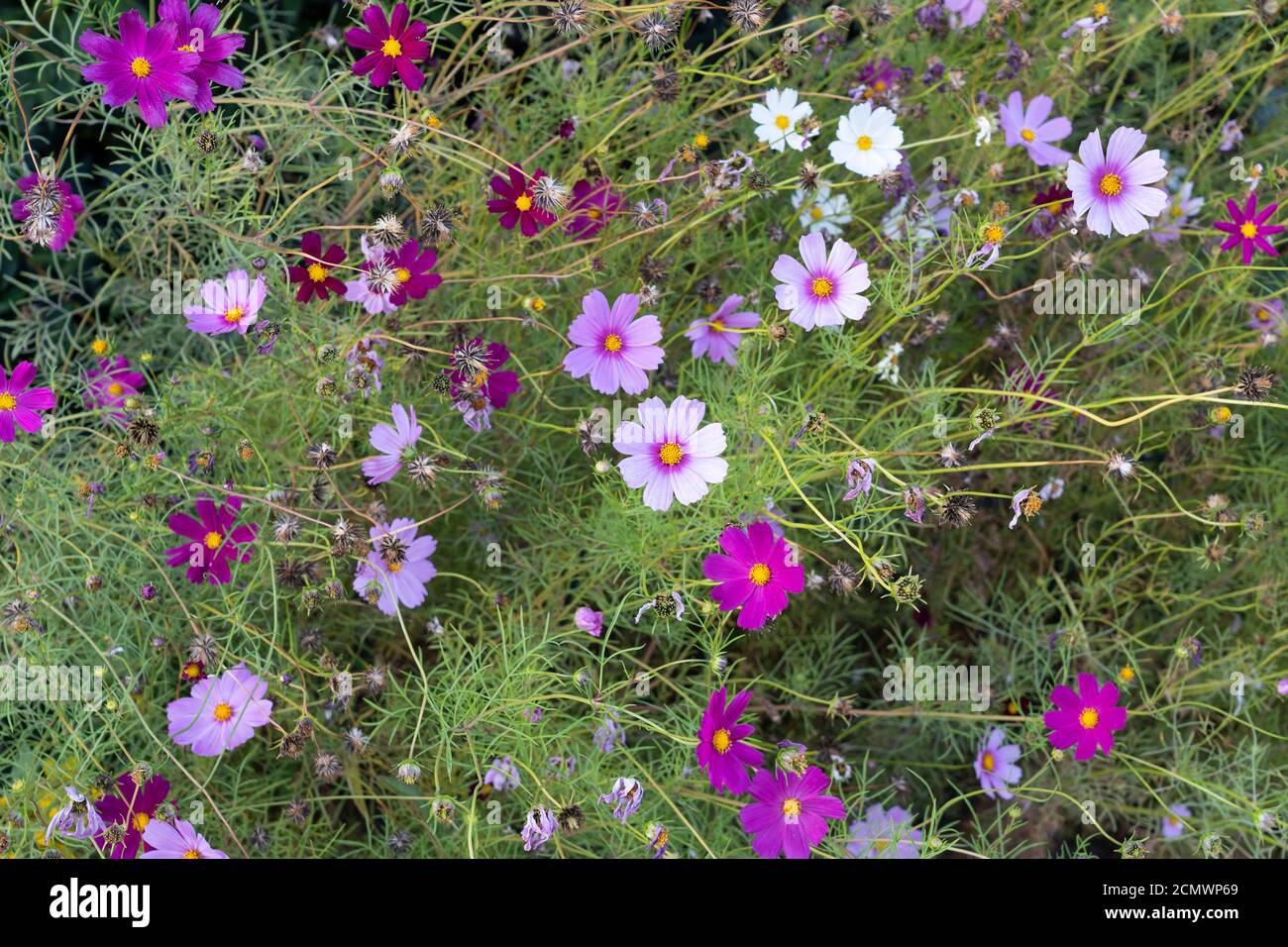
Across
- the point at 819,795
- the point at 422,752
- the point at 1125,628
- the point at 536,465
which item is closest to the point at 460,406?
the point at 536,465

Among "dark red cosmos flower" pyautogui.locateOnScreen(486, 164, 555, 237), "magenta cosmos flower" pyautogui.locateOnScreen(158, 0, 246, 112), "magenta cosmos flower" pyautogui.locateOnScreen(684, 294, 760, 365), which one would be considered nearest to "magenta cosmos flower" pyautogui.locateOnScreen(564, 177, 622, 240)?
"dark red cosmos flower" pyautogui.locateOnScreen(486, 164, 555, 237)

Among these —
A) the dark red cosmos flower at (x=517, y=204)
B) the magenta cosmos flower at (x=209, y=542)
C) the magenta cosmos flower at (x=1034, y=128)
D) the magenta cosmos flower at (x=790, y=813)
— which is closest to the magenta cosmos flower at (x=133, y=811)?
the magenta cosmos flower at (x=209, y=542)

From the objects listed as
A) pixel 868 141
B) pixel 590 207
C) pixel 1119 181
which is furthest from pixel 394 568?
pixel 1119 181

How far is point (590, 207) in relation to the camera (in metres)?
1.35

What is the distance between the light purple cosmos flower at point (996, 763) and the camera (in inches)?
56.4

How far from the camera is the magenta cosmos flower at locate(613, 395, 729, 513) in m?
1.14

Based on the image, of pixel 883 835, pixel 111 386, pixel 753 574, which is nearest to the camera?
pixel 753 574

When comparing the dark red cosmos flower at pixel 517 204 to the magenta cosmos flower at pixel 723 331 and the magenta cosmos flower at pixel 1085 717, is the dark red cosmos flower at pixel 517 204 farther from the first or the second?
the magenta cosmos flower at pixel 1085 717

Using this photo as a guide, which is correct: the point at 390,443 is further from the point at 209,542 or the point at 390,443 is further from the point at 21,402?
the point at 21,402

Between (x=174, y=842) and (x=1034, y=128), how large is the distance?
136 centimetres

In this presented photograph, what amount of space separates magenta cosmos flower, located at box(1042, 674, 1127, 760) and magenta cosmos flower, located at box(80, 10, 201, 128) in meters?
1.10

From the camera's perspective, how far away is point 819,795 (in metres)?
1.16

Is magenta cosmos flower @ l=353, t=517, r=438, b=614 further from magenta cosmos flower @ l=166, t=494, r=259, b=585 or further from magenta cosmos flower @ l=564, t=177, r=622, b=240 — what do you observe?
magenta cosmos flower @ l=564, t=177, r=622, b=240
